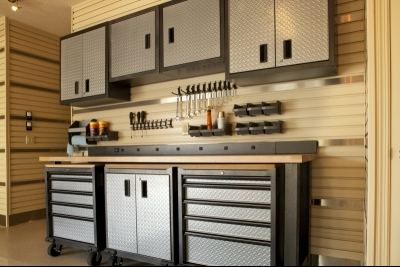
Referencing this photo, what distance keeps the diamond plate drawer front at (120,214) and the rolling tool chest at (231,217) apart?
18.7 inches

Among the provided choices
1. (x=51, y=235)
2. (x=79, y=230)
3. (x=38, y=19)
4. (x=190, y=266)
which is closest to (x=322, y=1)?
(x=190, y=266)

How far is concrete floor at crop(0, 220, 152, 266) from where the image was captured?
8.92ft

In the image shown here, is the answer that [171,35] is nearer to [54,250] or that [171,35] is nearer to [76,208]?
[76,208]

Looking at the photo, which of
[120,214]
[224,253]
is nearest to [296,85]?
[224,253]

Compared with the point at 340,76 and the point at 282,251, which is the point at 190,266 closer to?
the point at 282,251

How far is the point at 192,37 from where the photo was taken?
286 cm

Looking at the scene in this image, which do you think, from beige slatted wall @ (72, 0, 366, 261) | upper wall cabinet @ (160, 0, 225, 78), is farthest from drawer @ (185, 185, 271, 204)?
upper wall cabinet @ (160, 0, 225, 78)

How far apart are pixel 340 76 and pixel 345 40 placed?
0.32 metres

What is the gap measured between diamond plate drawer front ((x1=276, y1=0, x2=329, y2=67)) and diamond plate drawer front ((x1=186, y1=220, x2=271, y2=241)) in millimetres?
1357

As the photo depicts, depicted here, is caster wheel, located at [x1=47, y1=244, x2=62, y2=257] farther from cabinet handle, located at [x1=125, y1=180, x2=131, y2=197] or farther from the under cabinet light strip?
the under cabinet light strip

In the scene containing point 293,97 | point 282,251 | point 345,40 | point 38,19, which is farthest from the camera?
point 38,19

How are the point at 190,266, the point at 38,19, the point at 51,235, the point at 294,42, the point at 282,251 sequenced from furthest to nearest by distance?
the point at 38,19 < the point at 51,235 < the point at 294,42 < the point at 190,266 < the point at 282,251

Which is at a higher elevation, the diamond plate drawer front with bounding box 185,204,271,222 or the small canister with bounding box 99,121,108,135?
the small canister with bounding box 99,121,108,135

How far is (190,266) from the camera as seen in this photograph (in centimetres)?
219
